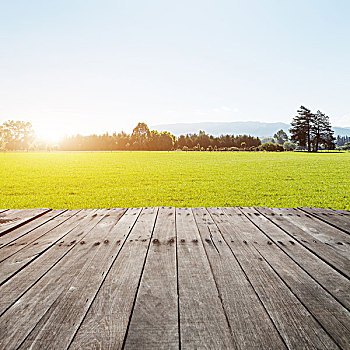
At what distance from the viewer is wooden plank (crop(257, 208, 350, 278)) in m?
1.88

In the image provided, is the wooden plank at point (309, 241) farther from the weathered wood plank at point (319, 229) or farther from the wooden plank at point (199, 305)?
the wooden plank at point (199, 305)

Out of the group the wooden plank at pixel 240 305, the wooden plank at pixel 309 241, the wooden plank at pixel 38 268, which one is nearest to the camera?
the wooden plank at pixel 240 305

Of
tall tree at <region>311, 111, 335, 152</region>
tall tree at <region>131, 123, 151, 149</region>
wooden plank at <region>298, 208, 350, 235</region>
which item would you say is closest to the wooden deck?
wooden plank at <region>298, 208, 350, 235</region>

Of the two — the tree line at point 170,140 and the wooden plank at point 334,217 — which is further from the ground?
the tree line at point 170,140

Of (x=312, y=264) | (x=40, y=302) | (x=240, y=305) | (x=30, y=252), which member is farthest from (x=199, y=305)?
(x=30, y=252)

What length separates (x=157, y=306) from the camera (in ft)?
4.37

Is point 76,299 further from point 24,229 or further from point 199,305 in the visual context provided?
point 24,229

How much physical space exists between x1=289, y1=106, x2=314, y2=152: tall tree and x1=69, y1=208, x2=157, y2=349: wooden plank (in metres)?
63.9

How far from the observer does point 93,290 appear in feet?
4.92

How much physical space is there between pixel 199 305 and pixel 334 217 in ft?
8.24

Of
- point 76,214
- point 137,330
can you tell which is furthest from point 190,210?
point 137,330

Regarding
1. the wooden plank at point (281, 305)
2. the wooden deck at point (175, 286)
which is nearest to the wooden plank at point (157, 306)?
the wooden deck at point (175, 286)

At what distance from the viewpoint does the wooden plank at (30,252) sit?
5.79 feet

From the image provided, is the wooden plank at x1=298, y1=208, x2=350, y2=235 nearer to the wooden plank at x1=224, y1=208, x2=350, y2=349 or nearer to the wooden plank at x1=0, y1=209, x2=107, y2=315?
the wooden plank at x1=224, y1=208, x2=350, y2=349
